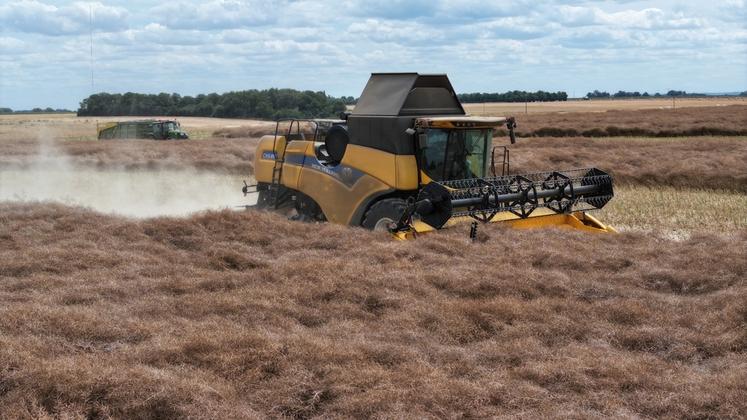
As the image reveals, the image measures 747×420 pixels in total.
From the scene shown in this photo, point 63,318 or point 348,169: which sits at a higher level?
point 348,169

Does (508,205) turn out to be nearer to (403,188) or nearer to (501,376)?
(403,188)

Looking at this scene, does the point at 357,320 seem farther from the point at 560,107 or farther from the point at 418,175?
the point at 560,107

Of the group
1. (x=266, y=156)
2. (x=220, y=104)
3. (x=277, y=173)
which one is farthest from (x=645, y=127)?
(x=220, y=104)

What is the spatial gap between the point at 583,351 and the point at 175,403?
304cm

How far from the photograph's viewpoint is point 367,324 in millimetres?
6863

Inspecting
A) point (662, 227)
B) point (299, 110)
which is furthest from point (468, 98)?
point (662, 227)

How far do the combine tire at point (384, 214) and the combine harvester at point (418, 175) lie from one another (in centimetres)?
2

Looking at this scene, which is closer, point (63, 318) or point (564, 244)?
point (63, 318)

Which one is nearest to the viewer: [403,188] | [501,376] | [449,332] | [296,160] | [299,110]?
[501,376]

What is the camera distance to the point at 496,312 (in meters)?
7.00

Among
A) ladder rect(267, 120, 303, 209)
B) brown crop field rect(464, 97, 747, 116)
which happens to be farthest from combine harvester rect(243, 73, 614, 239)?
brown crop field rect(464, 97, 747, 116)

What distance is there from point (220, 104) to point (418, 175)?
2114 inches

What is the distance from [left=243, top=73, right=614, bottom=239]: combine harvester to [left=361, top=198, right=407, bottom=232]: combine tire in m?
0.02

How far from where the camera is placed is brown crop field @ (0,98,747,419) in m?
5.02
